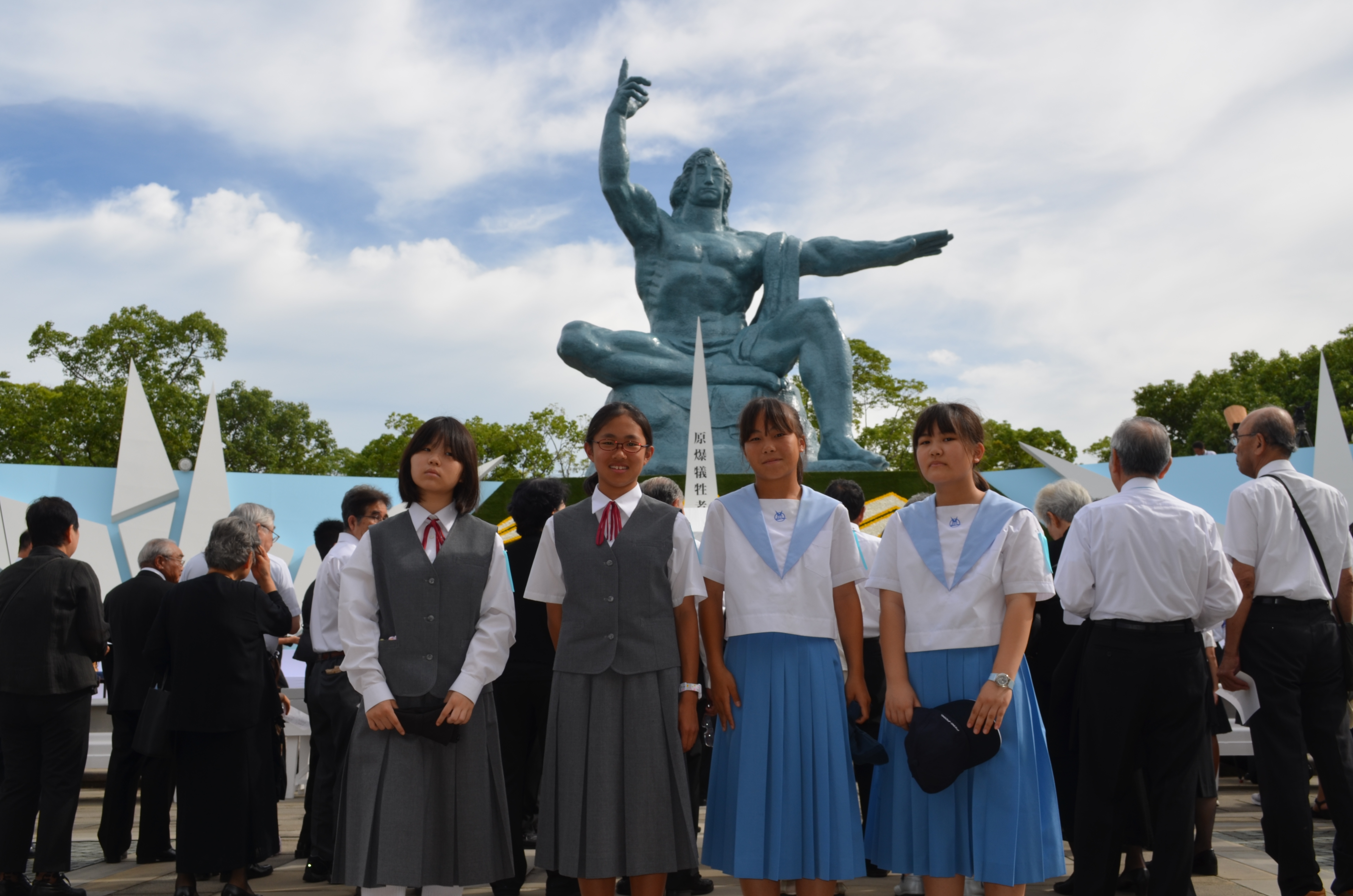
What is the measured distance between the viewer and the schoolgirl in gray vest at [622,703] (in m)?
2.52

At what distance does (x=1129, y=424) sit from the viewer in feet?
10.1

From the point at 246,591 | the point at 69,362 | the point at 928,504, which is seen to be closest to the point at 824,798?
the point at 928,504

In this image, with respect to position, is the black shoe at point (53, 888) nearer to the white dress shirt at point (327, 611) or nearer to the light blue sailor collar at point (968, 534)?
the white dress shirt at point (327, 611)

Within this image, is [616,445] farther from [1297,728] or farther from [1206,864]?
[1206,864]

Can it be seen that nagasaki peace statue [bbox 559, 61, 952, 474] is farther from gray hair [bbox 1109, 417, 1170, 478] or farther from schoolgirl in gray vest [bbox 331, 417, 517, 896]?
schoolgirl in gray vest [bbox 331, 417, 517, 896]

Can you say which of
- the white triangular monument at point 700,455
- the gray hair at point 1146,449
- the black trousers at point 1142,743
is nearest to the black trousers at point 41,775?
the black trousers at point 1142,743

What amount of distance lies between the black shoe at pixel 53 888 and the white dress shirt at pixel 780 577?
8.70 ft

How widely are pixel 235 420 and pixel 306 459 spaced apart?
7.81ft

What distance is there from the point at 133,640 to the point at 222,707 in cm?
134

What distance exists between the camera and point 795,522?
8.86 feet

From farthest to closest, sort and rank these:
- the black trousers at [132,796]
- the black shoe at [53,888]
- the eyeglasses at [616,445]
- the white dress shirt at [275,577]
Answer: the white dress shirt at [275,577] < the black trousers at [132,796] < the black shoe at [53,888] < the eyeglasses at [616,445]

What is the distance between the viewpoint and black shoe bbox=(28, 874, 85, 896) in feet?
11.6

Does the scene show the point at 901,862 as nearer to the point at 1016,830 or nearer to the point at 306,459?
the point at 1016,830

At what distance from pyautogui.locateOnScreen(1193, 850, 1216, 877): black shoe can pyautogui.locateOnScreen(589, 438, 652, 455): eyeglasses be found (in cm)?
249
